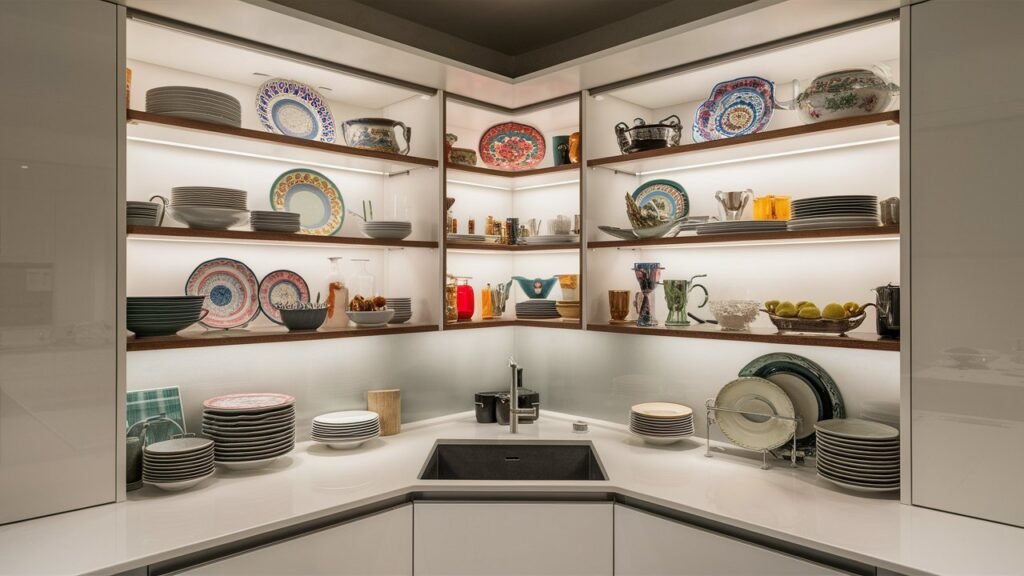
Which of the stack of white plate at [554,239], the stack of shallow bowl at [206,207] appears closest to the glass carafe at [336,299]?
the stack of shallow bowl at [206,207]

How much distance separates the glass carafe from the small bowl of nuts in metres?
0.03

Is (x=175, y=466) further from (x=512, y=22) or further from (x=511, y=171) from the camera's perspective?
(x=512, y=22)

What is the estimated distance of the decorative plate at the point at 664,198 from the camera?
2.71 metres

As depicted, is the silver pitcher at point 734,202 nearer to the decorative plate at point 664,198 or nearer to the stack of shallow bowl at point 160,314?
the decorative plate at point 664,198

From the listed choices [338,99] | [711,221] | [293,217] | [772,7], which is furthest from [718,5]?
[293,217]

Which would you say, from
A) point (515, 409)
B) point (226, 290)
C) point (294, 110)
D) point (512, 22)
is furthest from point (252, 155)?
point (515, 409)

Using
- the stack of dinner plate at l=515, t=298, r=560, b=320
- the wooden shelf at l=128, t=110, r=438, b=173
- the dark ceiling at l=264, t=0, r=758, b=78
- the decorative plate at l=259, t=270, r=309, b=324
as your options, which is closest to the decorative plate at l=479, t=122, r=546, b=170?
the dark ceiling at l=264, t=0, r=758, b=78

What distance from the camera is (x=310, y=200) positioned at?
259 cm

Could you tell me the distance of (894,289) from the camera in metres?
1.92

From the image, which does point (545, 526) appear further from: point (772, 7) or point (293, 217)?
point (772, 7)

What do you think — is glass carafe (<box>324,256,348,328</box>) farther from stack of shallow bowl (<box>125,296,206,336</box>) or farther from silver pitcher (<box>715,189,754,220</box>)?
silver pitcher (<box>715,189,754,220</box>)

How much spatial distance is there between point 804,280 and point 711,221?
0.42 m

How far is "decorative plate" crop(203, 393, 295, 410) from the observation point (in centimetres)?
217

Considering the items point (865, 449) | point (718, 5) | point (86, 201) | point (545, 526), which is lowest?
point (545, 526)
